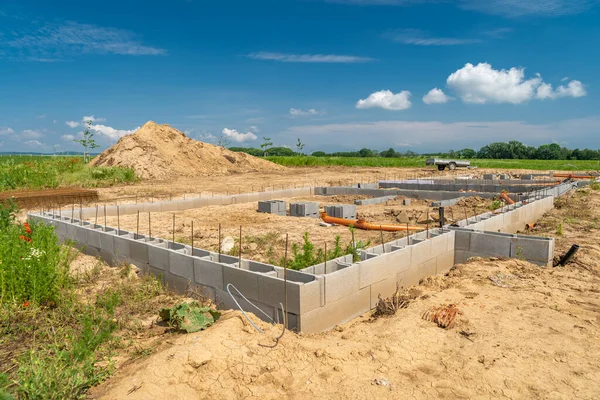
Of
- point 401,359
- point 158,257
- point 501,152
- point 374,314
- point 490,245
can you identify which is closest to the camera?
point 401,359

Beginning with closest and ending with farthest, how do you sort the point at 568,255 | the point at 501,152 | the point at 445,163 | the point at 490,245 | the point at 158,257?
the point at 158,257, the point at 568,255, the point at 490,245, the point at 445,163, the point at 501,152

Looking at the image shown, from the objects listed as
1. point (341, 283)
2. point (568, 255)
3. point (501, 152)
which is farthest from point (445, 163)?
point (501, 152)

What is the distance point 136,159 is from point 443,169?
19.1 m

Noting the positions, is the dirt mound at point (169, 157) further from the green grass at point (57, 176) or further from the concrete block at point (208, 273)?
the concrete block at point (208, 273)

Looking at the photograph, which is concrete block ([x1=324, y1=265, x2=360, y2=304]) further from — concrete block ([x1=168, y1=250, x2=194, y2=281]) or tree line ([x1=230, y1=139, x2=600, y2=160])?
tree line ([x1=230, y1=139, x2=600, y2=160])

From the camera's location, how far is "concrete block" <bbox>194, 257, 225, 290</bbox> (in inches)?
181

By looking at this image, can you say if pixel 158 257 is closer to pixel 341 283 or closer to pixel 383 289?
pixel 341 283

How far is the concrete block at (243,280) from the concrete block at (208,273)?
9 centimetres

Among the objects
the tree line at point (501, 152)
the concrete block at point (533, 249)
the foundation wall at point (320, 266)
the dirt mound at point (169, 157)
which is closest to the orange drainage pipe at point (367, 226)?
the foundation wall at point (320, 266)

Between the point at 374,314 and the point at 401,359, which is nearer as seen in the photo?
the point at 401,359

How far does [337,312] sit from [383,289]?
853 mm

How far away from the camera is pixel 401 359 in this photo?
3.41 metres

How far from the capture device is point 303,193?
15.1 meters

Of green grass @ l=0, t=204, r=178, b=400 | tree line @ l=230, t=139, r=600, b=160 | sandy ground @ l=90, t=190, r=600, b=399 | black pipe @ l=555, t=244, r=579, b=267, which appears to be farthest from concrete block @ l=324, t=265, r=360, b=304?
→ tree line @ l=230, t=139, r=600, b=160
